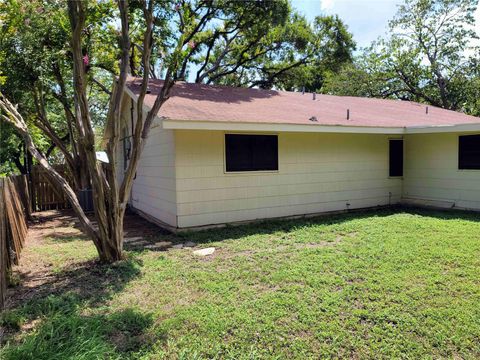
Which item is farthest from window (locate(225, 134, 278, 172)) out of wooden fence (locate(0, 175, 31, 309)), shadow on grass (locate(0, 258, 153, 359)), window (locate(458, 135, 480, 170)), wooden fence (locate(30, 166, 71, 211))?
wooden fence (locate(30, 166, 71, 211))

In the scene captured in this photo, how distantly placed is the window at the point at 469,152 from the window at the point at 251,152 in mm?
5352

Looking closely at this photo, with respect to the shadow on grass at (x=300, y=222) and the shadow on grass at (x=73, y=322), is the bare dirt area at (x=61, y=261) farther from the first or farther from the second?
the shadow on grass at (x=300, y=222)

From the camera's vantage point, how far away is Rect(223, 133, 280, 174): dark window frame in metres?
7.84

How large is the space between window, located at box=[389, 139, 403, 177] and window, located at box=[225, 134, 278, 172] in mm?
4451

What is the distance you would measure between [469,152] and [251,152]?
6.10 meters

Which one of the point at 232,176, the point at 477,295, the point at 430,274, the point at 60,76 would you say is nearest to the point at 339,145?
the point at 232,176

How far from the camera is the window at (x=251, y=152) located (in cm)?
788

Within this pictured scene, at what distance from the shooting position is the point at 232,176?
789cm

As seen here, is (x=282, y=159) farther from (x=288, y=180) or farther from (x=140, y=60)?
(x=140, y=60)

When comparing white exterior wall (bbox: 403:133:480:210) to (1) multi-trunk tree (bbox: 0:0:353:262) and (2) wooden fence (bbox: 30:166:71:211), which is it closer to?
(1) multi-trunk tree (bbox: 0:0:353:262)

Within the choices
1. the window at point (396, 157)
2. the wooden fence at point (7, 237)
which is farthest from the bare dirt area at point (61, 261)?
the window at point (396, 157)

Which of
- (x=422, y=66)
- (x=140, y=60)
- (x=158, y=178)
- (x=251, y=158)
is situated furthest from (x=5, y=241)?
(x=422, y=66)

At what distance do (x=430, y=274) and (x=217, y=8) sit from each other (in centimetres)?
1219

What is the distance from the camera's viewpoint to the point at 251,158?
26.7 ft
